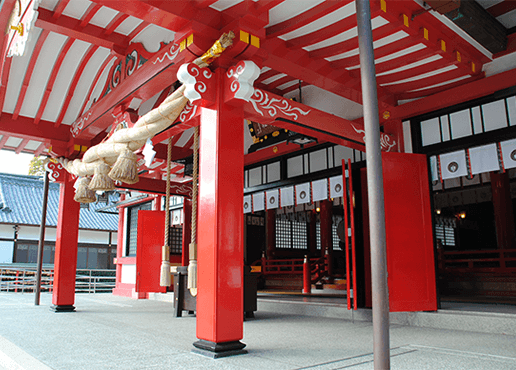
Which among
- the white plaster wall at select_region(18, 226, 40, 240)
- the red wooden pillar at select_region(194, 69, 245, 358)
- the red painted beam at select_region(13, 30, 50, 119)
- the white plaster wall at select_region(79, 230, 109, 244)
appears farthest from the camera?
the white plaster wall at select_region(79, 230, 109, 244)

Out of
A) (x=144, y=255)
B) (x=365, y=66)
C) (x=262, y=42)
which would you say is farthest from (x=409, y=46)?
(x=144, y=255)

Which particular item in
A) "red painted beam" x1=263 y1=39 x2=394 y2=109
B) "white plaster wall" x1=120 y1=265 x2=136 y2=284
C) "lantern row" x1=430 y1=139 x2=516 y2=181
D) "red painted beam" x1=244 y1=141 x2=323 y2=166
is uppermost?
"red painted beam" x1=263 y1=39 x2=394 y2=109

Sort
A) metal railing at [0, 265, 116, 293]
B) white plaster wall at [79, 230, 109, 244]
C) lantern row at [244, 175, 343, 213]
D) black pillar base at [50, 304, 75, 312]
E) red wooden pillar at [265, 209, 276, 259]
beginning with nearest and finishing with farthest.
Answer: black pillar base at [50, 304, 75, 312]
lantern row at [244, 175, 343, 213]
metal railing at [0, 265, 116, 293]
red wooden pillar at [265, 209, 276, 259]
white plaster wall at [79, 230, 109, 244]

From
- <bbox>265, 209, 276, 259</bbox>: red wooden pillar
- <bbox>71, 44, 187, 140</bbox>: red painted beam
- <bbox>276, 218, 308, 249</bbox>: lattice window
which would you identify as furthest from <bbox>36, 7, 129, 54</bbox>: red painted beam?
<bbox>276, 218, 308, 249</bbox>: lattice window

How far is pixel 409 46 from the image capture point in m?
4.41

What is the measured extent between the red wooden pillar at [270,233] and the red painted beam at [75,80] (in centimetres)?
697

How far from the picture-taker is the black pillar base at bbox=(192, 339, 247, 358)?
332 cm

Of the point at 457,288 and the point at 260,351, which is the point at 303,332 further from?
the point at 457,288

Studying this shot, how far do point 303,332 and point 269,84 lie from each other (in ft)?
11.7

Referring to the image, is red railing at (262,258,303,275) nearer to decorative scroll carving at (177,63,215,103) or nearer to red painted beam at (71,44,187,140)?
red painted beam at (71,44,187,140)

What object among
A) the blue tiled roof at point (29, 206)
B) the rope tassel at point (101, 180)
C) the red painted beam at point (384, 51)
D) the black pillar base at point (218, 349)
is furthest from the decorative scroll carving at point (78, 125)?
the blue tiled roof at point (29, 206)

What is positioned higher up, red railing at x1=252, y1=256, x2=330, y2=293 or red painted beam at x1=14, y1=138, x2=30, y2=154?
red painted beam at x1=14, y1=138, x2=30, y2=154

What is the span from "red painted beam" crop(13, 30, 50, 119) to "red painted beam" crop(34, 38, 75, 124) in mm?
257

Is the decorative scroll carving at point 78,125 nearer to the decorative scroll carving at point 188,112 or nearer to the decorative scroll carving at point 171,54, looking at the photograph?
the decorative scroll carving at point 171,54
